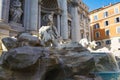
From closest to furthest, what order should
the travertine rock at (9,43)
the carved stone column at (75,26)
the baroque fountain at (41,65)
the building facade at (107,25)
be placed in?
the baroque fountain at (41,65) < the travertine rock at (9,43) < the carved stone column at (75,26) < the building facade at (107,25)

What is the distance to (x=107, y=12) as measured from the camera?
103 feet

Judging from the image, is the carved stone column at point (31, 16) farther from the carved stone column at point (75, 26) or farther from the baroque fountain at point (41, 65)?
the carved stone column at point (75, 26)

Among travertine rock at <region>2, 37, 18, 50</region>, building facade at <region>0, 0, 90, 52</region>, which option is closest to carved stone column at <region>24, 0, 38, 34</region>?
building facade at <region>0, 0, 90, 52</region>

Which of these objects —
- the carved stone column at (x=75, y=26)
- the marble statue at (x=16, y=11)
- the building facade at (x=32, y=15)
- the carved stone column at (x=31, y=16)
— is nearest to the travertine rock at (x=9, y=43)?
the building facade at (x=32, y=15)

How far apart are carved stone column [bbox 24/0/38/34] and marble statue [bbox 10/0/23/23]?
528mm

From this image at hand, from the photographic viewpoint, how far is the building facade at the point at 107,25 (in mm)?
29344

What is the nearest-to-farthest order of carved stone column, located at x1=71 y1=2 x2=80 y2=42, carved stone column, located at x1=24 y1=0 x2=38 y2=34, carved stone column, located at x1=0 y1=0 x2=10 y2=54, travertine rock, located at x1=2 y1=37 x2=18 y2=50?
travertine rock, located at x1=2 y1=37 x2=18 y2=50
carved stone column, located at x1=0 y1=0 x2=10 y2=54
carved stone column, located at x1=24 y1=0 x2=38 y2=34
carved stone column, located at x1=71 y1=2 x2=80 y2=42

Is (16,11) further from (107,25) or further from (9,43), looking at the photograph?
(107,25)

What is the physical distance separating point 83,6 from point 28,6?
13.7m

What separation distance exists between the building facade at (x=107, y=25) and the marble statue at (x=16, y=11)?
19.5 metres

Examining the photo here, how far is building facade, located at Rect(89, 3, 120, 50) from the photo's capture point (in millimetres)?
29344

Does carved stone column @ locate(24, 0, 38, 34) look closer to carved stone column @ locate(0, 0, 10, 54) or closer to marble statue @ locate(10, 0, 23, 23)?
marble statue @ locate(10, 0, 23, 23)

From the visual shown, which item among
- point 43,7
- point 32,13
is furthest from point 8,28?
point 43,7

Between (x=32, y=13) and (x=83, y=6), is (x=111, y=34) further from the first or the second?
(x=32, y=13)
